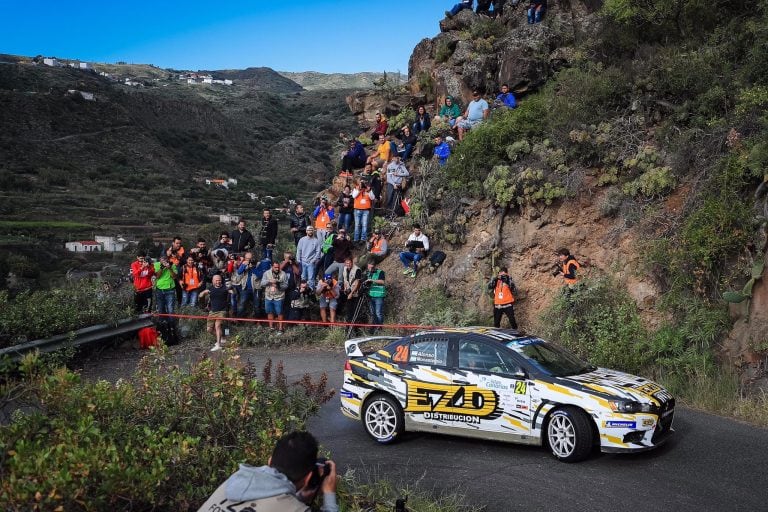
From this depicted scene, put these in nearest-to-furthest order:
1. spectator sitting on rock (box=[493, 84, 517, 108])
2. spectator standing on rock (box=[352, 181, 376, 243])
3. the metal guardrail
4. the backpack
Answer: the metal guardrail
the backpack
spectator standing on rock (box=[352, 181, 376, 243])
spectator sitting on rock (box=[493, 84, 517, 108])

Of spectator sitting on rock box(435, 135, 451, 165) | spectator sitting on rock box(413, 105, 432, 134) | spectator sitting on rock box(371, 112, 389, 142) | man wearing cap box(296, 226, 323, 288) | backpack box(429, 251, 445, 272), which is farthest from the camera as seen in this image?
spectator sitting on rock box(371, 112, 389, 142)

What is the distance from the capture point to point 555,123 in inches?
670

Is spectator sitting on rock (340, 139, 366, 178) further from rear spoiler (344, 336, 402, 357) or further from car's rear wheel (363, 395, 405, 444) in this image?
car's rear wheel (363, 395, 405, 444)

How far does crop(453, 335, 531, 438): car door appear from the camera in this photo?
904cm

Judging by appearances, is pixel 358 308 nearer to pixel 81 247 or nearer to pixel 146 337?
pixel 146 337

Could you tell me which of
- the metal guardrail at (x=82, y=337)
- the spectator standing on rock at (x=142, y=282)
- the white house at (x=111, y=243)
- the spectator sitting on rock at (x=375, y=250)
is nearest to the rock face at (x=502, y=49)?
the spectator sitting on rock at (x=375, y=250)

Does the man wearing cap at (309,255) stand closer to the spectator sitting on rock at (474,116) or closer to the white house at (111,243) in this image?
the spectator sitting on rock at (474,116)

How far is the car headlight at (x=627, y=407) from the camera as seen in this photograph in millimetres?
8398

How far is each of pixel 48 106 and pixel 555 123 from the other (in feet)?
226

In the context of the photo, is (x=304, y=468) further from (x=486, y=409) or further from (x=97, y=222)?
(x=97, y=222)

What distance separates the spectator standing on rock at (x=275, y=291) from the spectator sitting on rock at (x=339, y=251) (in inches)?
52.2

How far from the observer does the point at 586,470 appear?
832cm

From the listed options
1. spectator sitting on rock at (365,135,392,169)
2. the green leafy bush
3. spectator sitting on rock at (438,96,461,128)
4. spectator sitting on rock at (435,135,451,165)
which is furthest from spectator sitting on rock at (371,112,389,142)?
the green leafy bush

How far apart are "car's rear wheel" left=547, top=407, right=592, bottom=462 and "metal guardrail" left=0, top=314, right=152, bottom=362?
31.1 feet
